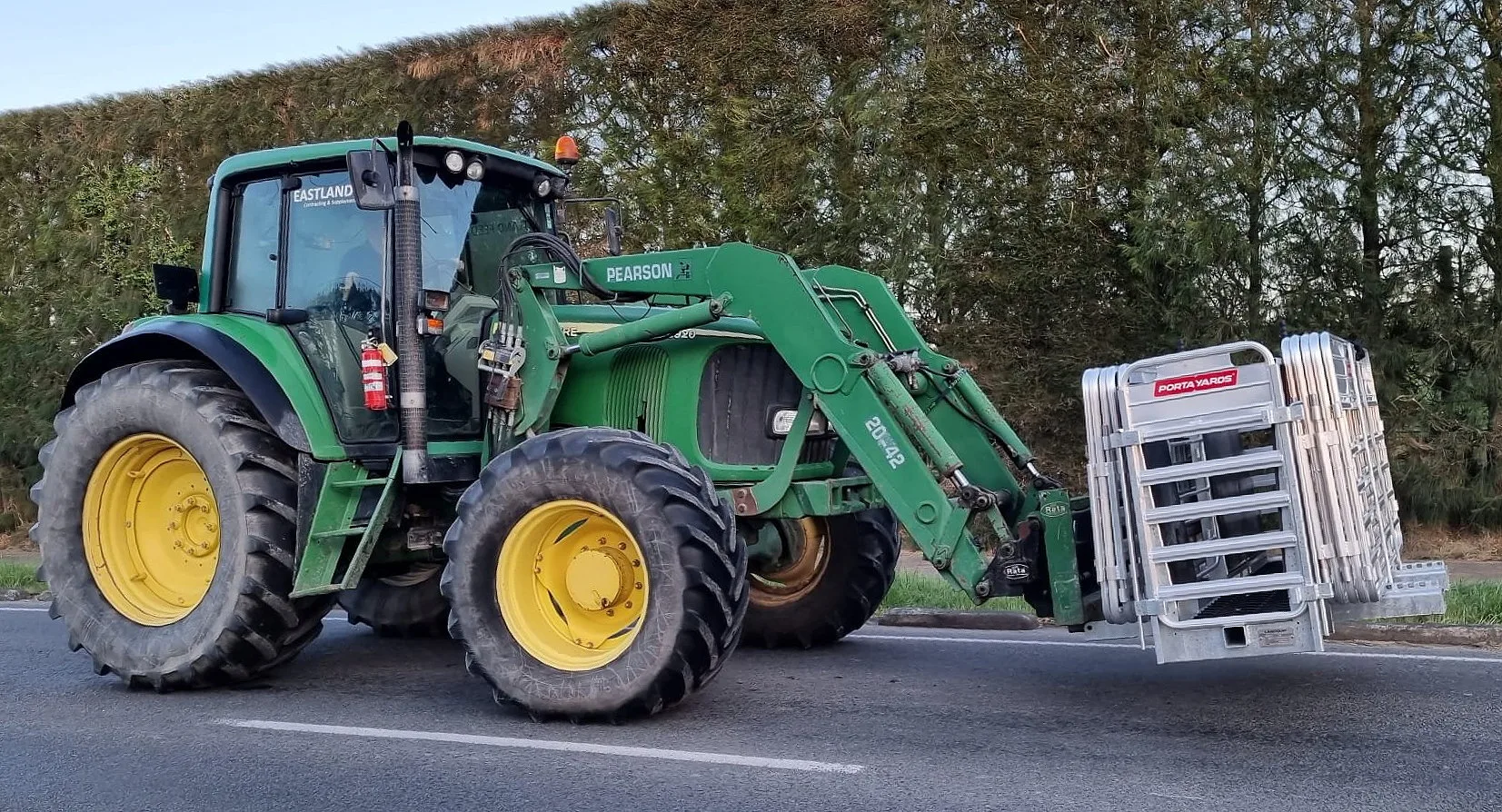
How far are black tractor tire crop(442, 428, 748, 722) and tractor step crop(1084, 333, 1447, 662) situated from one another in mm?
1558

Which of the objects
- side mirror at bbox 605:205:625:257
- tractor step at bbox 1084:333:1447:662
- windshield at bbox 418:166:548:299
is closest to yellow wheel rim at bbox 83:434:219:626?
windshield at bbox 418:166:548:299

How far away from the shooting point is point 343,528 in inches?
263

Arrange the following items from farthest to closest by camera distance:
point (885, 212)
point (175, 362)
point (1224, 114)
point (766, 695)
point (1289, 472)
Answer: point (885, 212) < point (1224, 114) < point (175, 362) < point (766, 695) < point (1289, 472)

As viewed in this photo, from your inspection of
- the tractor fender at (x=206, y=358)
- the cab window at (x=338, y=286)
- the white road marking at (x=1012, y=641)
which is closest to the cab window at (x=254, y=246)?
the cab window at (x=338, y=286)

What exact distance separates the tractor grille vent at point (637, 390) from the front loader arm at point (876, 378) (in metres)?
0.21

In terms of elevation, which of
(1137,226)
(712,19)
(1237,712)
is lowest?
(1237,712)

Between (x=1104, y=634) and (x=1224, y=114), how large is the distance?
21.3 ft

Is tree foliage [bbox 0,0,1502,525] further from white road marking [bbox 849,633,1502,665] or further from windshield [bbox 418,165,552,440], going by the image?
windshield [bbox 418,165,552,440]

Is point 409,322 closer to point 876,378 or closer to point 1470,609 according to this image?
point 876,378

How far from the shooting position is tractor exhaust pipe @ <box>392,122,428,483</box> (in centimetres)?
658

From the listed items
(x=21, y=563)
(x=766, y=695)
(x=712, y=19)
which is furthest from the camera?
(x=21, y=563)

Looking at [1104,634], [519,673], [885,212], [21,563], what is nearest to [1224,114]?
[885,212]

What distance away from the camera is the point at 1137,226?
10953 mm

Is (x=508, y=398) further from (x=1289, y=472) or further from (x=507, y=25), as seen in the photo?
(x=507, y=25)
